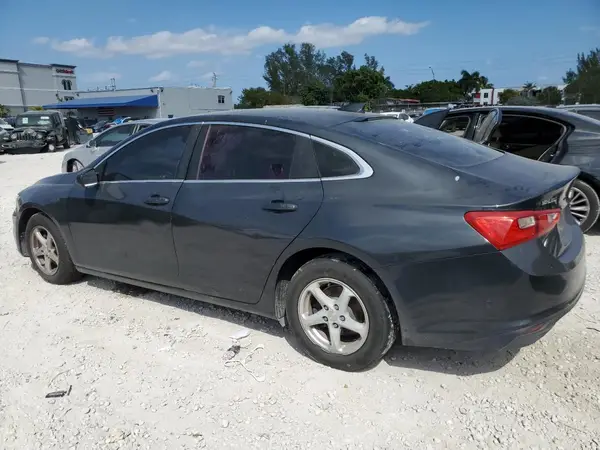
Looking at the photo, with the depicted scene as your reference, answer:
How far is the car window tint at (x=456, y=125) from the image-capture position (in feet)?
22.4

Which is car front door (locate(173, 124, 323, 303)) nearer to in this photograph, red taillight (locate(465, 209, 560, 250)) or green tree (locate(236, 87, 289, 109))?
red taillight (locate(465, 209, 560, 250))

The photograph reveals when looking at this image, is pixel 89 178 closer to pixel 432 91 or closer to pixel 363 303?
pixel 363 303

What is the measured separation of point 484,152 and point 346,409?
1924 millimetres

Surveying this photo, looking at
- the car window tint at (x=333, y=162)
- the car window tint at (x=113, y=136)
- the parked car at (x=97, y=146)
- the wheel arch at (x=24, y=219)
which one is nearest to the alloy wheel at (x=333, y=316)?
the car window tint at (x=333, y=162)

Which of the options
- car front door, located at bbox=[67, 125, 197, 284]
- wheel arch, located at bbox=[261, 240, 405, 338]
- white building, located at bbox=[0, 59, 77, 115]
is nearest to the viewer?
wheel arch, located at bbox=[261, 240, 405, 338]

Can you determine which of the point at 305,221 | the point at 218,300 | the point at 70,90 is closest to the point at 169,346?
the point at 218,300

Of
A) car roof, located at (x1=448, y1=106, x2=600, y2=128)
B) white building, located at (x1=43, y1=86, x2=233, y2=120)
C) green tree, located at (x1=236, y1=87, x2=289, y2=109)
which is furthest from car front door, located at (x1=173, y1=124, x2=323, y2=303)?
green tree, located at (x1=236, y1=87, x2=289, y2=109)

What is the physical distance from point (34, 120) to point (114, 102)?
38.3 meters

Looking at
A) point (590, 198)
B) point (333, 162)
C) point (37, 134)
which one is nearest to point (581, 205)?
point (590, 198)

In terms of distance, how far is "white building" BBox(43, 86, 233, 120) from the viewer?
5712cm

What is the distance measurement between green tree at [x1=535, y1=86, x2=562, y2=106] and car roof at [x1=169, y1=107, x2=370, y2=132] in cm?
3981

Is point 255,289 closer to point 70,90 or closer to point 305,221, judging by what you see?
point 305,221

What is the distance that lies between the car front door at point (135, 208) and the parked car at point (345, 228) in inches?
0.5

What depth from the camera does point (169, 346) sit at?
359 centimetres
